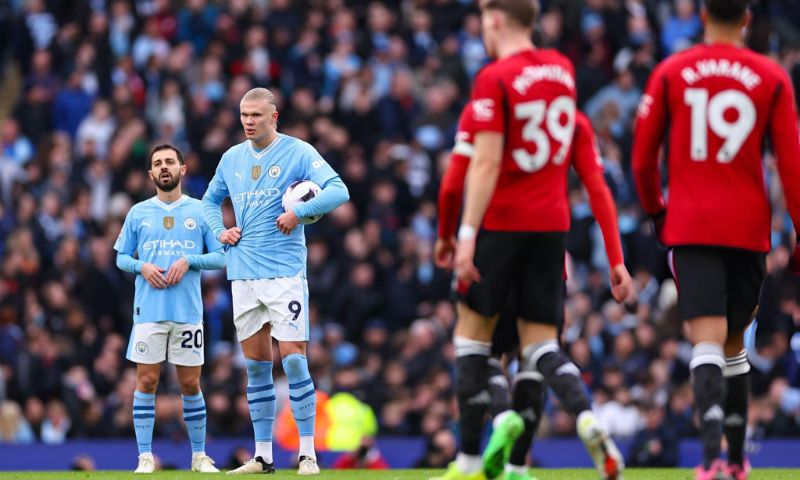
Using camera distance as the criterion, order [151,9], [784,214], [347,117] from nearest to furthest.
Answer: [784,214] → [347,117] → [151,9]

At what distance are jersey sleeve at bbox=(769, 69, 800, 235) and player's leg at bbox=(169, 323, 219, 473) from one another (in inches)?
223

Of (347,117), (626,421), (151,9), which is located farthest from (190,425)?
(151,9)

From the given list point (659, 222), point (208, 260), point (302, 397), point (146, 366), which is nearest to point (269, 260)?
point (302, 397)

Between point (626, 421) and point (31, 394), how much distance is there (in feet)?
24.4

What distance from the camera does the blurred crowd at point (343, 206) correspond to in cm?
1959

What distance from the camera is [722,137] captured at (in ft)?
29.7

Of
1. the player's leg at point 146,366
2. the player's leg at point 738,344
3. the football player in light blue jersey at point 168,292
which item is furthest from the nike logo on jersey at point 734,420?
the player's leg at point 146,366

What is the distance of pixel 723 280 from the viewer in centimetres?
909

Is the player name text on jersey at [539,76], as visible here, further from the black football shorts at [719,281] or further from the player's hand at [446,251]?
the black football shorts at [719,281]

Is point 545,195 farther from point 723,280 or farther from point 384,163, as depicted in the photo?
point 384,163

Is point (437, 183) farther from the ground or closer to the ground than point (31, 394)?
farther from the ground

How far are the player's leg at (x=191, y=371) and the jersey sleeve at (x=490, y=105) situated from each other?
4.92m

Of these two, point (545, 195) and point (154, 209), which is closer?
point (545, 195)

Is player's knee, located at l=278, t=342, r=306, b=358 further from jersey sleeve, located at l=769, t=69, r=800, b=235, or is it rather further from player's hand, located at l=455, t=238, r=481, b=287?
jersey sleeve, located at l=769, t=69, r=800, b=235
